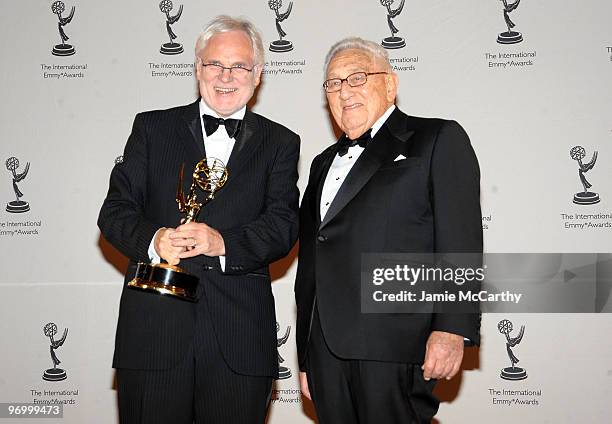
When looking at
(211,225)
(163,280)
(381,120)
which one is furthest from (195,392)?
(381,120)

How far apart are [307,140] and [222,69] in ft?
6.05

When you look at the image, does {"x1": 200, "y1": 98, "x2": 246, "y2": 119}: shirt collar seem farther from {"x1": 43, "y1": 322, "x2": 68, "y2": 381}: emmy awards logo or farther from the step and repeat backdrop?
{"x1": 43, "y1": 322, "x2": 68, "y2": 381}: emmy awards logo

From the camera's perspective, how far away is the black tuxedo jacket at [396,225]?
225 centimetres

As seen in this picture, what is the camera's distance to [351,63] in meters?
2.52

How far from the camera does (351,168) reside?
95.7 inches

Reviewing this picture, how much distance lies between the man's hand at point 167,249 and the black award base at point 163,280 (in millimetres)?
33

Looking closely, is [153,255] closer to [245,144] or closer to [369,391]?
[245,144]

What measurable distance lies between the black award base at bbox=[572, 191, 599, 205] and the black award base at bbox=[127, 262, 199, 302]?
2767 millimetres

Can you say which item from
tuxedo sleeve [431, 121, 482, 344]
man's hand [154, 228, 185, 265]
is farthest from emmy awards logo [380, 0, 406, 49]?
man's hand [154, 228, 185, 265]

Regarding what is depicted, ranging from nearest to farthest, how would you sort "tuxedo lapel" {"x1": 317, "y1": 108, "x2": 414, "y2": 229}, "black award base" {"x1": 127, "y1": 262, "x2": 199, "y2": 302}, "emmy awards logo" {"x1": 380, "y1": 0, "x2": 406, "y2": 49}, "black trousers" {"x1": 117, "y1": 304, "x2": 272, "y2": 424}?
"black award base" {"x1": 127, "y1": 262, "x2": 199, "y2": 302} < "black trousers" {"x1": 117, "y1": 304, "x2": 272, "y2": 424} < "tuxedo lapel" {"x1": 317, "y1": 108, "x2": 414, "y2": 229} < "emmy awards logo" {"x1": 380, "y1": 0, "x2": 406, "y2": 49}

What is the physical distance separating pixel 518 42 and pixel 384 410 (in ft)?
9.03

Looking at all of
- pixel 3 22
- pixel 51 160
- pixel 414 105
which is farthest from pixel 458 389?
pixel 3 22

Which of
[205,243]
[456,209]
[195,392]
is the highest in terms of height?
[456,209]

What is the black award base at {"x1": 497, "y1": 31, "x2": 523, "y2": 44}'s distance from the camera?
4.23 m
